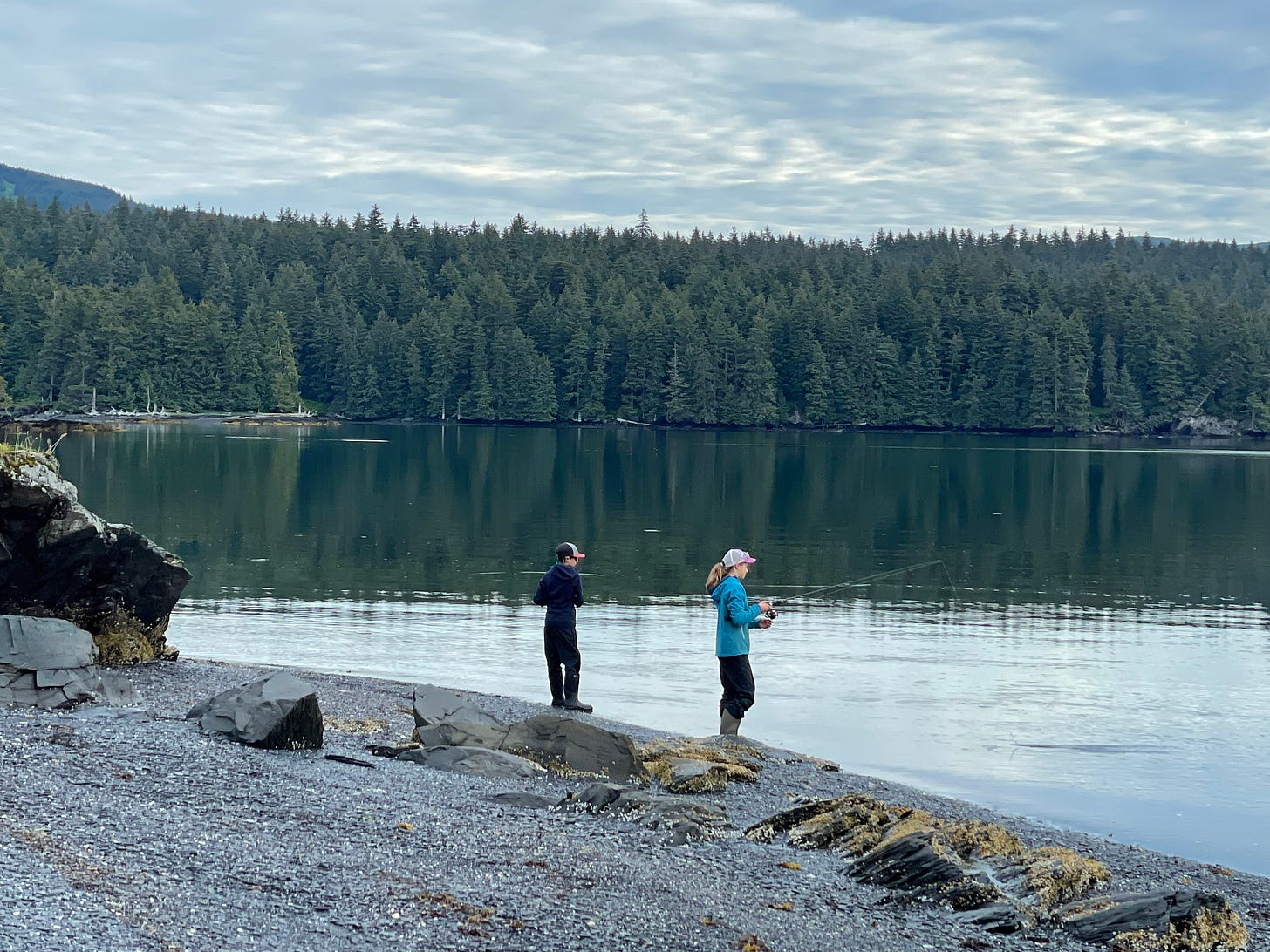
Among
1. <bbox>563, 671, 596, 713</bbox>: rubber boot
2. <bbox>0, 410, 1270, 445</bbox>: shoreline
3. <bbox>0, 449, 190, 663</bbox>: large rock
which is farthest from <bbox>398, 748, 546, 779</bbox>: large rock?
<bbox>0, 410, 1270, 445</bbox>: shoreline

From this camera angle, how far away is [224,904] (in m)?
9.08

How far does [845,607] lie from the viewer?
3238 cm

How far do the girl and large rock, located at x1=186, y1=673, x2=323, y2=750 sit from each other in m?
5.21

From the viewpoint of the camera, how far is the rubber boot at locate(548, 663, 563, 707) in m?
18.9

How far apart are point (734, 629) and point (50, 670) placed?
7.98 m

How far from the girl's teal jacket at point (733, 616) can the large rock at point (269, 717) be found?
5182 mm

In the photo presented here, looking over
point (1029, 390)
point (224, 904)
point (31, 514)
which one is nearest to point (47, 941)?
point (224, 904)

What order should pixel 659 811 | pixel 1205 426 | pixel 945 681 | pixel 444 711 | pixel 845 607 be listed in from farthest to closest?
pixel 1205 426, pixel 845 607, pixel 945 681, pixel 444 711, pixel 659 811

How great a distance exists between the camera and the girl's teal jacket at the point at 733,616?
16938 millimetres

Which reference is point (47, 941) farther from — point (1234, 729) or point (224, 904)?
point (1234, 729)

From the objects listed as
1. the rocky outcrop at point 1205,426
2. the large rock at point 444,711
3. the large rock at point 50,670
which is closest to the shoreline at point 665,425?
the rocky outcrop at point 1205,426

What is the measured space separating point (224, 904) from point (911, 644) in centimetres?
2007

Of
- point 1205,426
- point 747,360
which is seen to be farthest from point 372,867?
point 1205,426

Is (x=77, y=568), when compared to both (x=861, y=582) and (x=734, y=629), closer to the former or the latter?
(x=734, y=629)
